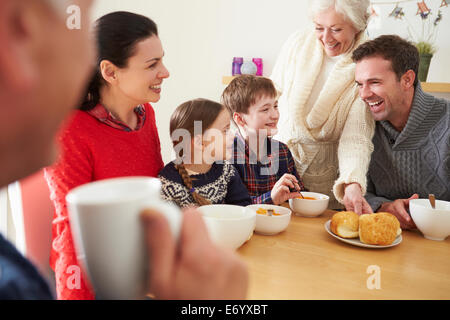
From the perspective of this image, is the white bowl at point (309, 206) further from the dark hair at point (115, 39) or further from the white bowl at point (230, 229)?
the dark hair at point (115, 39)

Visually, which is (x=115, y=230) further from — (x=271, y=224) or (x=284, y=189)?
(x=284, y=189)

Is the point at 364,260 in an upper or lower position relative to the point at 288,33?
lower

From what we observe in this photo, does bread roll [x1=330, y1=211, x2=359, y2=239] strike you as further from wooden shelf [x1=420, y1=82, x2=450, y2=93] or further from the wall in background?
the wall in background

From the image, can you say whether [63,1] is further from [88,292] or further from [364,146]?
[364,146]

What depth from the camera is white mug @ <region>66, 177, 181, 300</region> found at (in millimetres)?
285

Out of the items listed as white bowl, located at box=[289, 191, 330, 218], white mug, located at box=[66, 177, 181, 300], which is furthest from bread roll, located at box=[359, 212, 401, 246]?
white mug, located at box=[66, 177, 181, 300]

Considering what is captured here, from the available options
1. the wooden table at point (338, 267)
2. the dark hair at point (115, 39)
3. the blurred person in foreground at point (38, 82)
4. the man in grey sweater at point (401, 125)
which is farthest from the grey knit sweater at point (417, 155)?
the blurred person in foreground at point (38, 82)

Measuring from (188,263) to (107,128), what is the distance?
86cm

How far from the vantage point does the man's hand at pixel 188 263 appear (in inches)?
12.0

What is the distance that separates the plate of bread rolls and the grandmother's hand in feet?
0.62

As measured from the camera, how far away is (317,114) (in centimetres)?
162
